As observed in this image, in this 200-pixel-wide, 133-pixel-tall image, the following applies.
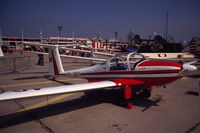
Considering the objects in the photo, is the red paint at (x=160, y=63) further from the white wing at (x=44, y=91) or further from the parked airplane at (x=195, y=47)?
the parked airplane at (x=195, y=47)

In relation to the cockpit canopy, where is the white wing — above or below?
below

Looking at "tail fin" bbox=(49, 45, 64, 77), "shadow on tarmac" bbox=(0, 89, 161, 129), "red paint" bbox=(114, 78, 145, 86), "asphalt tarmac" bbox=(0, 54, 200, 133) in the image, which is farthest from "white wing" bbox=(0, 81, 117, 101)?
"tail fin" bbox=(49, 45, 64, 77)

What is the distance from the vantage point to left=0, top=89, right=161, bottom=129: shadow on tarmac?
4.86 metres

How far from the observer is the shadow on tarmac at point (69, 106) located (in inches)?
191

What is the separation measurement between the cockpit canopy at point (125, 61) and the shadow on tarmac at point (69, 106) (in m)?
1.48

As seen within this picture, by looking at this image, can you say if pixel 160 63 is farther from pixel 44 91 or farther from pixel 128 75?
pixel 44 91

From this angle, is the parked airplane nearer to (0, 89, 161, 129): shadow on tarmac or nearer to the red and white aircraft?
(0, 89, 161, 129): shadow on tarmac

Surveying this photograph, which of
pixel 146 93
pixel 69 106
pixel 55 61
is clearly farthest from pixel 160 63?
pixel 55 61

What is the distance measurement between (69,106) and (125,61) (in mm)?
2909

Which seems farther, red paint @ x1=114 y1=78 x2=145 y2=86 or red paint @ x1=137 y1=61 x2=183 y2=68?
red paint @ x1=114 y1=78 x2=145 y2=86

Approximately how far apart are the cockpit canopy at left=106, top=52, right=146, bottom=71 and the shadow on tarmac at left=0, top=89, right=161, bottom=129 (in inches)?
58.2

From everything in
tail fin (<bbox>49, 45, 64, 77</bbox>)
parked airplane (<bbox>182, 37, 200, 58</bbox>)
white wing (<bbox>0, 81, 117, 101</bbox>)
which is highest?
parked airplane (<bbox>182, 37, 200, 58</bbox>)

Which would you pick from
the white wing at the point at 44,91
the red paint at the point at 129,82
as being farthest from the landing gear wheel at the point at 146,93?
the white wing at the point at 44,91

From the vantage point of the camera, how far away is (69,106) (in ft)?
19.6
